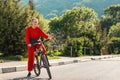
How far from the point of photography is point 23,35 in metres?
23.1

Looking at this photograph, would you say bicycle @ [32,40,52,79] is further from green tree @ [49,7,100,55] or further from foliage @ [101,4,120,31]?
foliage @ [101,4,120,31]

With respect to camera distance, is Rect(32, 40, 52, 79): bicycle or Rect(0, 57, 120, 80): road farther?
Rect(0, 57, 120, 80): road

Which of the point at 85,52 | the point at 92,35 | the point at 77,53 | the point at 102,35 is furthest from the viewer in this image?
the point at 102,35

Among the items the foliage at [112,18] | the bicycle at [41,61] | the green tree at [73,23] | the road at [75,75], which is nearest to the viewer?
the bicycle at [41,61]

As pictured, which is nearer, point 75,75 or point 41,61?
point 41,61

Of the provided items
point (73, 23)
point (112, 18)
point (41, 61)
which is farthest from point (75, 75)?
point (112, 18)

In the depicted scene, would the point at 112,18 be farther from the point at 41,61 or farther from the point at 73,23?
the point at 41,61

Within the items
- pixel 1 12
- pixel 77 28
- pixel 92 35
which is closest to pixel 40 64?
pixel 1 12

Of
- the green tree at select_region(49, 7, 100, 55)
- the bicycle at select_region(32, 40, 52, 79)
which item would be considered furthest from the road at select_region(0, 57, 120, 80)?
the green tree at select_region(49, 7, 100, 55)

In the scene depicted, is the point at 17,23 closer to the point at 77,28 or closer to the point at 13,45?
the point at 13,45

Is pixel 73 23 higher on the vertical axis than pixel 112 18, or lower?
lower

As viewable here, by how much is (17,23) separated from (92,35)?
779 inches

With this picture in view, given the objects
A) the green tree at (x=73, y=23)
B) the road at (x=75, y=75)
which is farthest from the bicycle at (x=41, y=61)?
the green tree at (x=73, y=23)

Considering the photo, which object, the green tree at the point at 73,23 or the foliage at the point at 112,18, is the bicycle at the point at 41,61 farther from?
the foliage at the point at 112,18
